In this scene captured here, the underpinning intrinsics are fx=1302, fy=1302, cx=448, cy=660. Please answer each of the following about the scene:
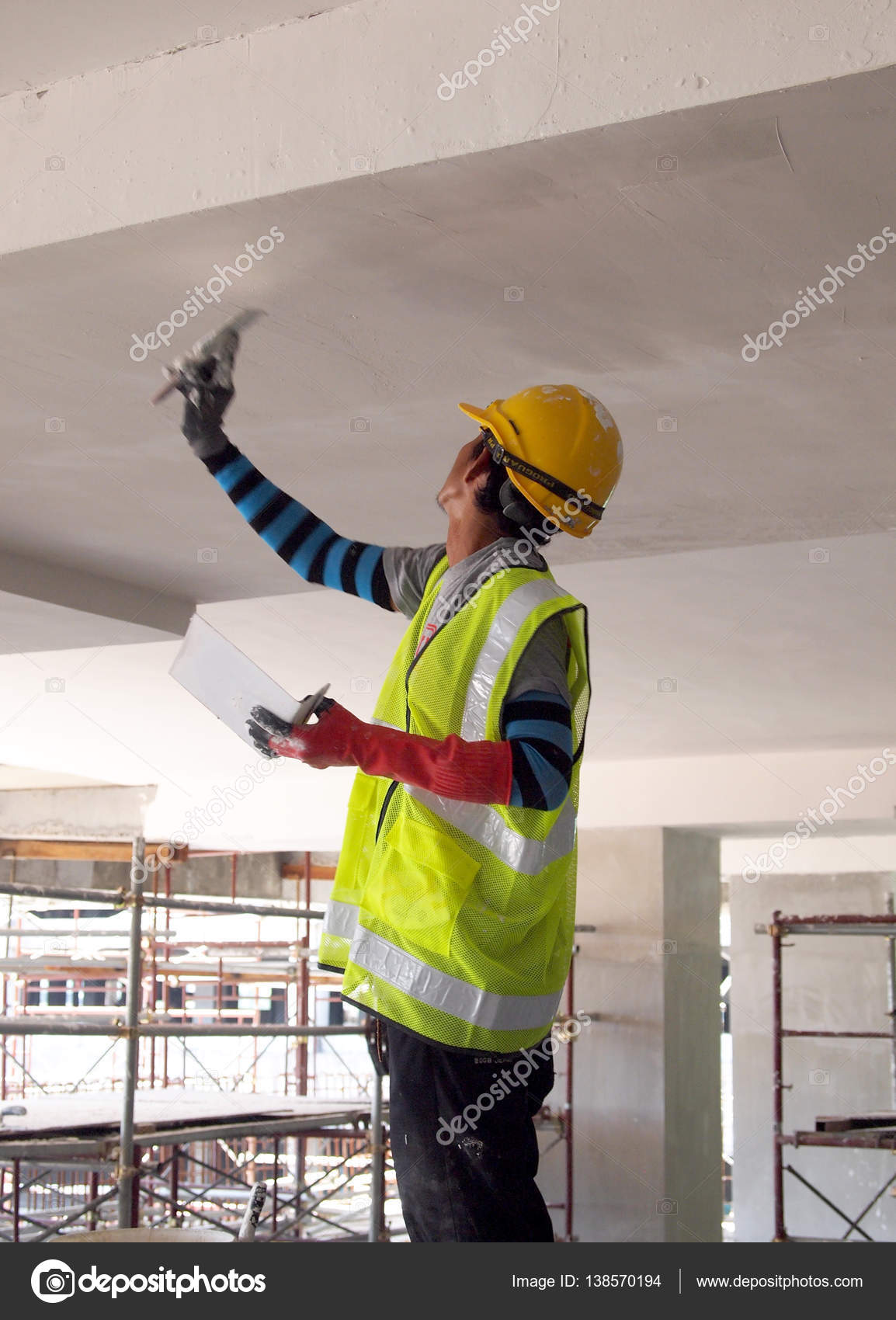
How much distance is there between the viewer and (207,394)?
9.14ft

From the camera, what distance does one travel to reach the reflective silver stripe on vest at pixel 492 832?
1.88 m

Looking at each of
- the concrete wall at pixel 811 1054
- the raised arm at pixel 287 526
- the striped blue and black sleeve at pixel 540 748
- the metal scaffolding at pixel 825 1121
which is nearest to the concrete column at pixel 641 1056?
the metal scaffolding at pixel 825 1121

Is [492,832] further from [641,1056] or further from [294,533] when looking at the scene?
[641,1056]

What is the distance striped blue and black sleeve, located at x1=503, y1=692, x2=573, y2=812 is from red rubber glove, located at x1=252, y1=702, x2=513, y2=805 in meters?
0.02

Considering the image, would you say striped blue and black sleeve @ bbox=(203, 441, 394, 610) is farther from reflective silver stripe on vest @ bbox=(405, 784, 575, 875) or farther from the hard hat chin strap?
reflective silver stripe on vest @ bbox=(405, 784, 575, 875)

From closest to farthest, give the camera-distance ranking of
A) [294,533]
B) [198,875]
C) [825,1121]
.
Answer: [294,533], [825,1121], [198,875]

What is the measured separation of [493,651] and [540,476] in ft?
1.14

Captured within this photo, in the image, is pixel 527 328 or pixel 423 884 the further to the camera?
pixel 527 328

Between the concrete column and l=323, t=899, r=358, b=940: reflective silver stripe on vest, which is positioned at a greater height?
l=323, t=899, r=358, b=940: reflective silver stripe on vest

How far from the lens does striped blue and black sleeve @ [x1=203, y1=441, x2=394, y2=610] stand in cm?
251

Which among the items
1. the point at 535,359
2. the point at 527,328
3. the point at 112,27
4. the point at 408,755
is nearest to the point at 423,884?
the point at 408,755

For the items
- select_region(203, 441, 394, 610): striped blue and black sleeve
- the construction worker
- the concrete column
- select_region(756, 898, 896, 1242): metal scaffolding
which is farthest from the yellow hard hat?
the concrete column

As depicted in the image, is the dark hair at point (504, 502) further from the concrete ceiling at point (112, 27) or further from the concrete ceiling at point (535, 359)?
the concrete ceiling at point (112, 27)
